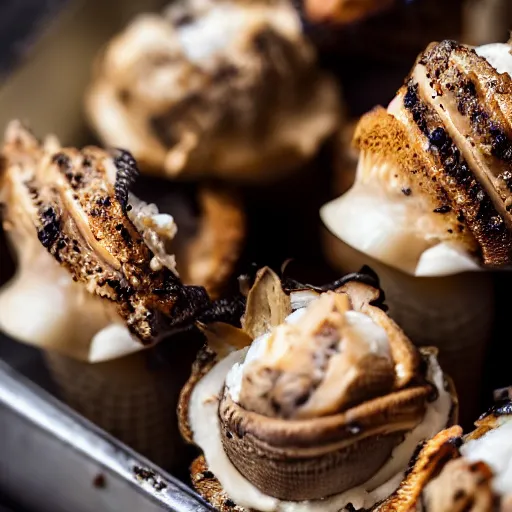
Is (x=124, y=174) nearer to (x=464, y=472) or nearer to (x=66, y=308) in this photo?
(x=66, y=308)

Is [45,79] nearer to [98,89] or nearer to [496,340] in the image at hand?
[98,89]

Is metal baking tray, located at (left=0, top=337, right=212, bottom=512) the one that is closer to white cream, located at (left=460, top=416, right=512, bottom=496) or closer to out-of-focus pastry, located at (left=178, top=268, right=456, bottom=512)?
out-of-focus pastry, located at (left=178, top=268, right=456, bottom=512)

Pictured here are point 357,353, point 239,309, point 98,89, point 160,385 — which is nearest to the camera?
point 357,353

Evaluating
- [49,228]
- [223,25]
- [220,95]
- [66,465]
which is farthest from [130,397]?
[223,25]

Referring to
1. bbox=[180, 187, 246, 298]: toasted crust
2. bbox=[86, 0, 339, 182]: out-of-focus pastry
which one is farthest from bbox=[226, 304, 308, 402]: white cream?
bbox=[86, 0, 339, 182]: out-of-focus pastry

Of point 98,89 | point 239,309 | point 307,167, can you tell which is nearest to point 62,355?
point 239,309
